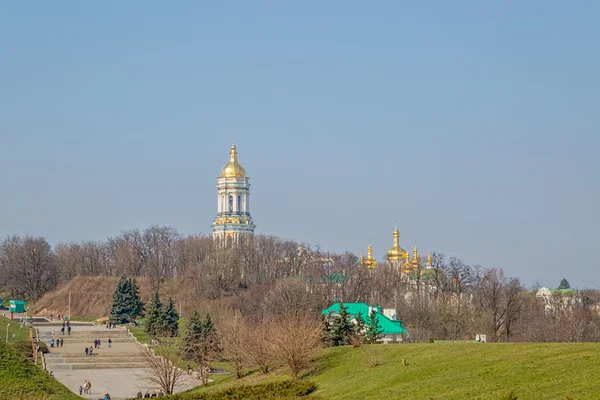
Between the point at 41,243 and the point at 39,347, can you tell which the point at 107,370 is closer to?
the point at 39,347

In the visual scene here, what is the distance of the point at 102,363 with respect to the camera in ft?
191

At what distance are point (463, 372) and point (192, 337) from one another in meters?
24.6

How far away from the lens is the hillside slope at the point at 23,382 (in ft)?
109

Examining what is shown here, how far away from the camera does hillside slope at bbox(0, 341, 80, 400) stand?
33.2m

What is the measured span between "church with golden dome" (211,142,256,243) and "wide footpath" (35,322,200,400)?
156ft

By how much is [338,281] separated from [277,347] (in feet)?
138

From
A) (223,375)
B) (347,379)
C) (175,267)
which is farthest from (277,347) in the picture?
(175,267)

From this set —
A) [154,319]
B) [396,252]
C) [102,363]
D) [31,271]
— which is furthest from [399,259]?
[102,363]

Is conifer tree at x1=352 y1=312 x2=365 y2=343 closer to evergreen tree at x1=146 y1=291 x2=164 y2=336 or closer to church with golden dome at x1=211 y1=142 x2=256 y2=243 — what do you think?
evergreen tree at x1=146 y1=291 x2=164 y2=336

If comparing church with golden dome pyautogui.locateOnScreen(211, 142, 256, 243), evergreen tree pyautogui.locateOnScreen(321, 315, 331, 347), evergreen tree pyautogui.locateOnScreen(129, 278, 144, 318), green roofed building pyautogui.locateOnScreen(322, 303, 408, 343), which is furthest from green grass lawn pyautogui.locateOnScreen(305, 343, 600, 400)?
church with golden dome pyautogui.locateOnScreen(211, 142, 256, 243)

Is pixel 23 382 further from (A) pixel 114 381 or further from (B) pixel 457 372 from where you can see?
(A) pixel 114 381

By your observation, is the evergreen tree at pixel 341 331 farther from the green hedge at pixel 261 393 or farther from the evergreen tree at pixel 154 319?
the evergreen tree at pixel 154 319

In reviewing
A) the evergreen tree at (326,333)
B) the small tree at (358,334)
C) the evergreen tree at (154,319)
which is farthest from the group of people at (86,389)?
the evergreen tree at (154,319)

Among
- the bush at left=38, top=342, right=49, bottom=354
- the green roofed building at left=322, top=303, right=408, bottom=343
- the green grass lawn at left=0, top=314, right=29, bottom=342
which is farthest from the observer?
the green grass lawn at left=0, top=314, right=29, bottom=342
